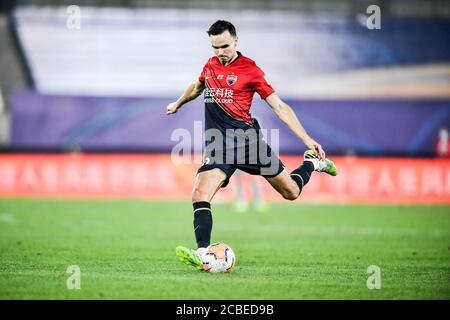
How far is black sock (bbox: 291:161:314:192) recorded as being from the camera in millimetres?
9492

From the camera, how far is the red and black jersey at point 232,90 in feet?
28.9

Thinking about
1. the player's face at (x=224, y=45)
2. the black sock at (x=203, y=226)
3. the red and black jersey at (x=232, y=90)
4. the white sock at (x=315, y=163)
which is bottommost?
the black sock at (x=203, y=226)

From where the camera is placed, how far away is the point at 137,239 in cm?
1228

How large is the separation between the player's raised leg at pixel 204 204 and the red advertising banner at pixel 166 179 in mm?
12103

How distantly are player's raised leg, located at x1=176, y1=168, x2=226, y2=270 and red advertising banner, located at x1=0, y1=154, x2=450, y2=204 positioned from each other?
1210cm

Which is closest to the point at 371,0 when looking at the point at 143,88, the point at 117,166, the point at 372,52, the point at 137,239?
the point at 372,52

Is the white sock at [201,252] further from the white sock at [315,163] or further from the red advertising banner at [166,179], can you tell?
the red advertising banner at [166,179]

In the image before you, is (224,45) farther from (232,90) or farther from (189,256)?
(189,256)

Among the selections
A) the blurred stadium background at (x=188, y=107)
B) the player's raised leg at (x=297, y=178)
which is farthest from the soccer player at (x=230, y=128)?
the blurred stadium background at (x=188, y=107)

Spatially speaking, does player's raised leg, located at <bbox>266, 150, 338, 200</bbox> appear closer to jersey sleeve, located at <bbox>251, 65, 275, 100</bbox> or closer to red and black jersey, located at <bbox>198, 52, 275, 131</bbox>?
red and black jersey, located at <bbox>198, 52, 275, 131</bbox>

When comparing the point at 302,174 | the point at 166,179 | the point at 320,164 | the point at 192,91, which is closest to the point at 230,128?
the point at 192,91

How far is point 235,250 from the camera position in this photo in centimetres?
1102

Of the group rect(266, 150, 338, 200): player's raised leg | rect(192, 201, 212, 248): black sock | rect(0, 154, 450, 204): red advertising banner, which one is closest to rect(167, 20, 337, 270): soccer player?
rect(192, 201, 212, 248): black sock

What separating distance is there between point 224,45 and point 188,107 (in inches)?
561
